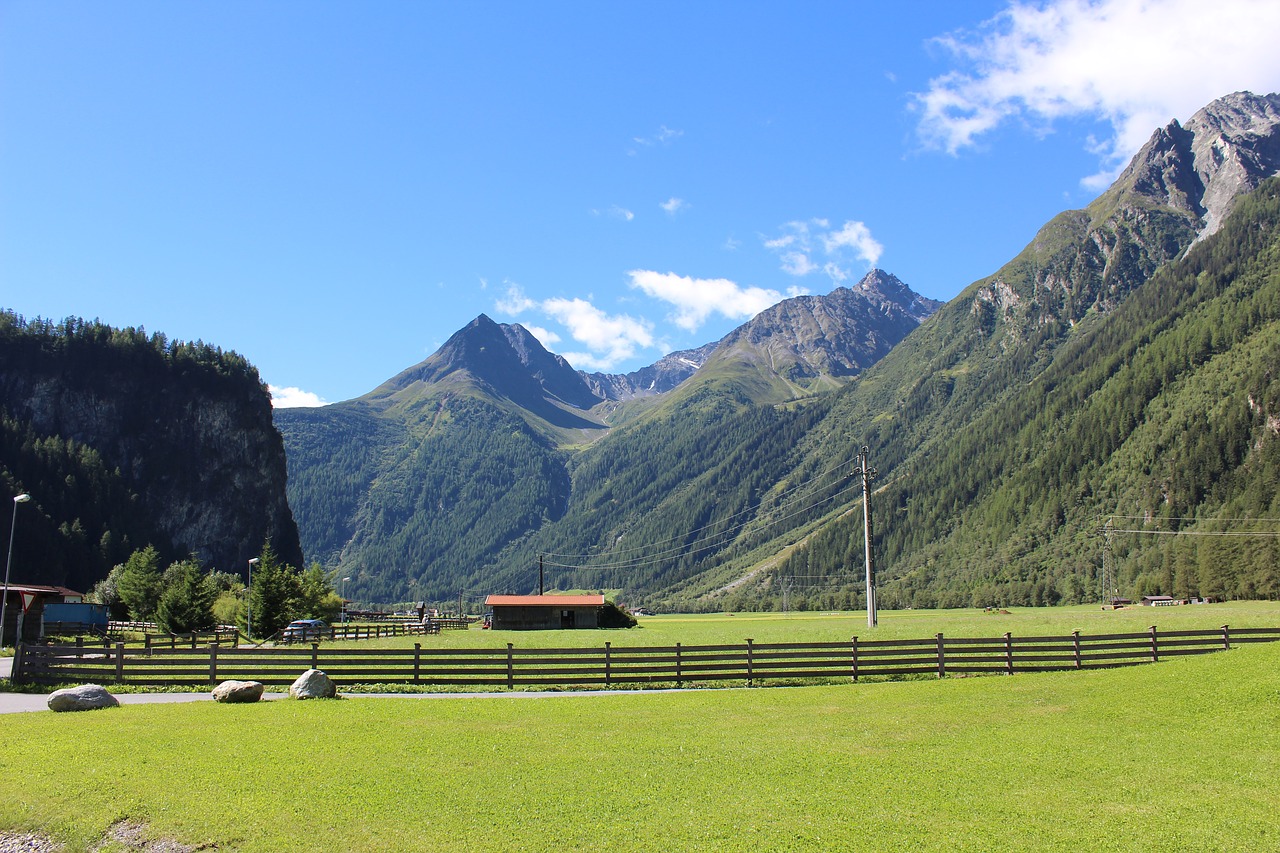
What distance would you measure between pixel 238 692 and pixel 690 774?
55.7 ft

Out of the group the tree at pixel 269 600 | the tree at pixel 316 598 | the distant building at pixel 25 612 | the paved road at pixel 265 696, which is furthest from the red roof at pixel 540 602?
the paved road at pixel 265 696

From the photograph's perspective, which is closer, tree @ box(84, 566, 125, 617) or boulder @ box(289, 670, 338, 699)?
boulder @ box(289, 670, 338, 699)

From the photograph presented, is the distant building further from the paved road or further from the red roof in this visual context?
the red roof

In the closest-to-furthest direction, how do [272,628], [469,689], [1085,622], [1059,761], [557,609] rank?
[1059,761]
[469,689]
[1085,622]
[272,628]
[557,609]

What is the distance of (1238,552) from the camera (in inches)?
5300

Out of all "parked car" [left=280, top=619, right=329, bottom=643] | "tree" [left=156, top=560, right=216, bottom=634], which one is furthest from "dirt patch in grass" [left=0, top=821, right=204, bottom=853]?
"tree" [left=156, top=560, right=216, bottom=634]

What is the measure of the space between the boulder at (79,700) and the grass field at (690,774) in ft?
3.70

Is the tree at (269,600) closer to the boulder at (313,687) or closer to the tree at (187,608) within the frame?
the tree at (187,608)

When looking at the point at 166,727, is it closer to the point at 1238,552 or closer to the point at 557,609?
the point at 557,609

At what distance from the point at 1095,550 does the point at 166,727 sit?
629ft

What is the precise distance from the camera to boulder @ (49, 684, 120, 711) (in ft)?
77.4

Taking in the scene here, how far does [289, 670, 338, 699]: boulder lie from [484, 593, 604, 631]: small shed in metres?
79.2

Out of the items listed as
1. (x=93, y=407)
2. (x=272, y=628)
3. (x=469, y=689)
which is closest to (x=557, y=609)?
(x=272, y=628)

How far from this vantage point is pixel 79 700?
23.8 m
